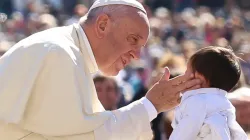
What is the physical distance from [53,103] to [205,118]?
28.9 inches

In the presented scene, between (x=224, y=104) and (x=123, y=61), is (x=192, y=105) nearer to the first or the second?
(x=224, y=104)

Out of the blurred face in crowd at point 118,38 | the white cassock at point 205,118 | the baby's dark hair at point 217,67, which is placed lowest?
the white cassock at point 205,118

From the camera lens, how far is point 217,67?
405cm

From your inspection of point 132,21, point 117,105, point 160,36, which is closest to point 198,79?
point 132,21

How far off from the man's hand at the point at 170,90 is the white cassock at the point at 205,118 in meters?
0.04

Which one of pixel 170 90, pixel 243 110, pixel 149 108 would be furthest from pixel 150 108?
pixel 243 110

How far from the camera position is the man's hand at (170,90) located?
405 centimetres

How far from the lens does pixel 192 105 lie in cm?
399

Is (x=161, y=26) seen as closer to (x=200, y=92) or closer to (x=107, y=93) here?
(x=107, y=93)

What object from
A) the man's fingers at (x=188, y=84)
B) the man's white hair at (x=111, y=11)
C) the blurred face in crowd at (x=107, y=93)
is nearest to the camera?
the man's fingers at (x=188, y=84)

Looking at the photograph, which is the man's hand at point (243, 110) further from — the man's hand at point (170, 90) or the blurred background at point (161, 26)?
the blurred background at point (161, 26)

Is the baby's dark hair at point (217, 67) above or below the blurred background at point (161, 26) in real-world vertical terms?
above

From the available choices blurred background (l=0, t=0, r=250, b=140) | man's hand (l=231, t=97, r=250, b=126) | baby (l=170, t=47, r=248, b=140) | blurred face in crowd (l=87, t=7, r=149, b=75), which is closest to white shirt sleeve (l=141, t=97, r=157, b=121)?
baby (l=170, t=47, r=248, b=140)

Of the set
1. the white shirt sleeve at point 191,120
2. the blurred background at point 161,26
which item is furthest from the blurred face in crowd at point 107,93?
the white shirt sleeve at point 191,120
